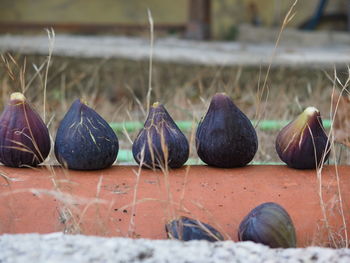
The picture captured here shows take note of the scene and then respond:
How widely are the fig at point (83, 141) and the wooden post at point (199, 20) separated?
3323mm

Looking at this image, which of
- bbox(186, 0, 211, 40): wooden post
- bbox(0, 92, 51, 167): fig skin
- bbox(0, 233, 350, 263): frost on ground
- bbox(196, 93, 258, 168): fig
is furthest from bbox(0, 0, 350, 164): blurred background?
bbox(0, 233, 350, 263): frost on ground

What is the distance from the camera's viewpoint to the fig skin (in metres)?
1.60

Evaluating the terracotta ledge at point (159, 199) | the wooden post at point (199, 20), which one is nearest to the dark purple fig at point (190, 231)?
the terracotta ledge at point (159, 199)

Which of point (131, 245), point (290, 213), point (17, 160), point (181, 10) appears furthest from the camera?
point (181, 10)

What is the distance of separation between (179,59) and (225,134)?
7.88 ft

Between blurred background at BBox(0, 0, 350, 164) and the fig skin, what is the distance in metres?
0.55

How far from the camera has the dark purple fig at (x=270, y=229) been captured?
4.21 ft

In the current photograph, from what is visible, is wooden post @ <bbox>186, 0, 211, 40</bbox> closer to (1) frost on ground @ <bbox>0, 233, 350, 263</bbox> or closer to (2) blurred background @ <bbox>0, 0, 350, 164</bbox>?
(2) blurred background @ <bbox>0, 0, 350, 164</bbox>

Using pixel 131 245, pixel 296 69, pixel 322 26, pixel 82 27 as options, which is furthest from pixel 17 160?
pixel 322 26

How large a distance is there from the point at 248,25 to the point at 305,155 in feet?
13.8

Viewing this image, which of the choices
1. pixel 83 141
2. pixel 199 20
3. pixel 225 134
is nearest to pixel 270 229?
pixel 225 134

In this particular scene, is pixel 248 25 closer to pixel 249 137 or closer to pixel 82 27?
pixel 82 27

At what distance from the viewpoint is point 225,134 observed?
164 cm

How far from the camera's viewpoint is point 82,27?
17.7ft
